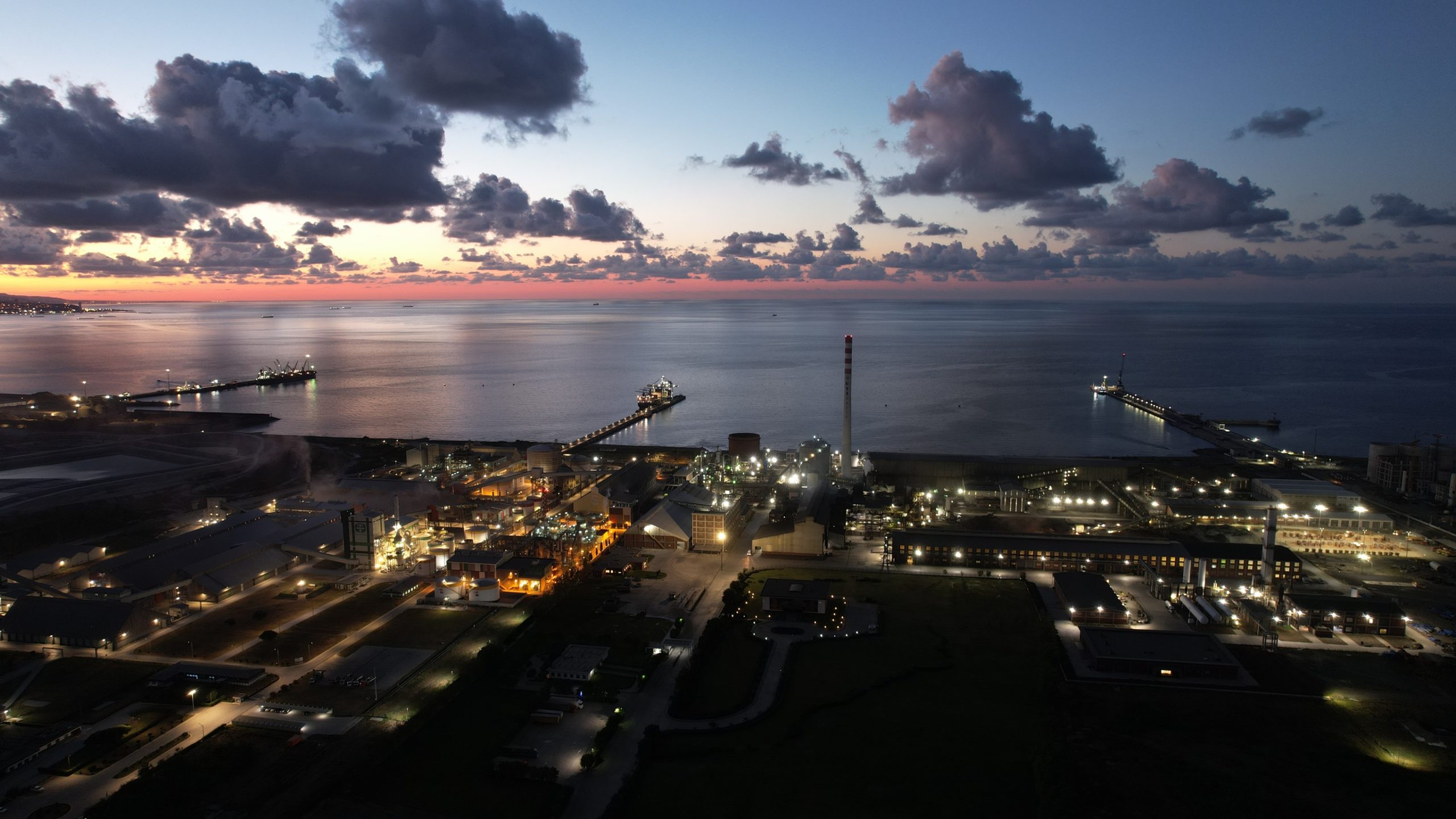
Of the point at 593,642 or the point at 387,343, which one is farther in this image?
the point at 387,343

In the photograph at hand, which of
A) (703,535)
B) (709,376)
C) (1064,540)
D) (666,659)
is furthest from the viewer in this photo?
(709,376)

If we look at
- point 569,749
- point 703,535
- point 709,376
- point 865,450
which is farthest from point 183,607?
point 709,376

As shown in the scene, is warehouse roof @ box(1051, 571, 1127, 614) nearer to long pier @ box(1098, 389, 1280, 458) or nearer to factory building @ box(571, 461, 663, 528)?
factory building @ box(571, 461, 663, 528)

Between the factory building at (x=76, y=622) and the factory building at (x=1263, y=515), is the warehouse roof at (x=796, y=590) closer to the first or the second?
the factory building at (x=76, y=622)

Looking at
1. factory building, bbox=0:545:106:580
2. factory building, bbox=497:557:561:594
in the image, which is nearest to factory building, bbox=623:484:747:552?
factory building, bbox=497:557:561:594

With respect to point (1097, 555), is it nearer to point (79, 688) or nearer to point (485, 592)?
point (485, 592)

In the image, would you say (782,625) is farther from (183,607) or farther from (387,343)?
(387,343)
